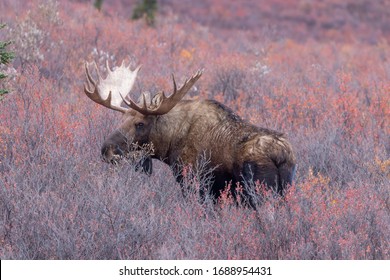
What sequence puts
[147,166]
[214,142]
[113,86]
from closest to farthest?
[214,142]
[147,166]
[113,86]

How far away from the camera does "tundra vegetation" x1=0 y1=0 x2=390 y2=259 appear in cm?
496

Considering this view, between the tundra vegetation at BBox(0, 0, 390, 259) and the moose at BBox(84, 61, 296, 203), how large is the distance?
0.52 feet

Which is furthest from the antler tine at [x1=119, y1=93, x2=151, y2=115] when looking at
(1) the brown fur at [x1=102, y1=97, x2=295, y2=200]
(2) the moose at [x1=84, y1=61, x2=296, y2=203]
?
(1) the brown fur at [x1=102, y1=97, x2=295, y2=200]

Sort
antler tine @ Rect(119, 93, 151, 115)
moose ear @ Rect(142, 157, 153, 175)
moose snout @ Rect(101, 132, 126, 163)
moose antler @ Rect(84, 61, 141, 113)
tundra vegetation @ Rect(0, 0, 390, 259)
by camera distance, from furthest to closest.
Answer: moose antler @ Rect(84, 61, 141, 113) < moose ear @ Rect(142, 157, 153, 175) < moose snout @ Rect(101, 132, 126, 163) < antler tine @ Rect(119, 93, 151, 115) < tundra vegetation @ Rect(0, 0, 390, 259)

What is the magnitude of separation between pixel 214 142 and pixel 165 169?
3.09 feet

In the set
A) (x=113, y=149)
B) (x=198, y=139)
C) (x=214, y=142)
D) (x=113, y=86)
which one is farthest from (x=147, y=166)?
(x=113, y=86)

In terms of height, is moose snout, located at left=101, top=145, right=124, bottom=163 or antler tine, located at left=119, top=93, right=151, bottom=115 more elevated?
antler tine, located at left=119, top=93, right=151, bottom=115

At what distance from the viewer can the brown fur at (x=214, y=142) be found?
5641 mm

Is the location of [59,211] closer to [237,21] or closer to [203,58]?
[203,58]

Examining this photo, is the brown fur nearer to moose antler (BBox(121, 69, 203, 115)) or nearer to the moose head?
the moose head

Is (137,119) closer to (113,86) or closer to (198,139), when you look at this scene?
(198,139)

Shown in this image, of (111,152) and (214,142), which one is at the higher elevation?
(214,142)

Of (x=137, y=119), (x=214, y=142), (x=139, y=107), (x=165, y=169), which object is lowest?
(x=165, y=169)

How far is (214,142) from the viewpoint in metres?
6.10
